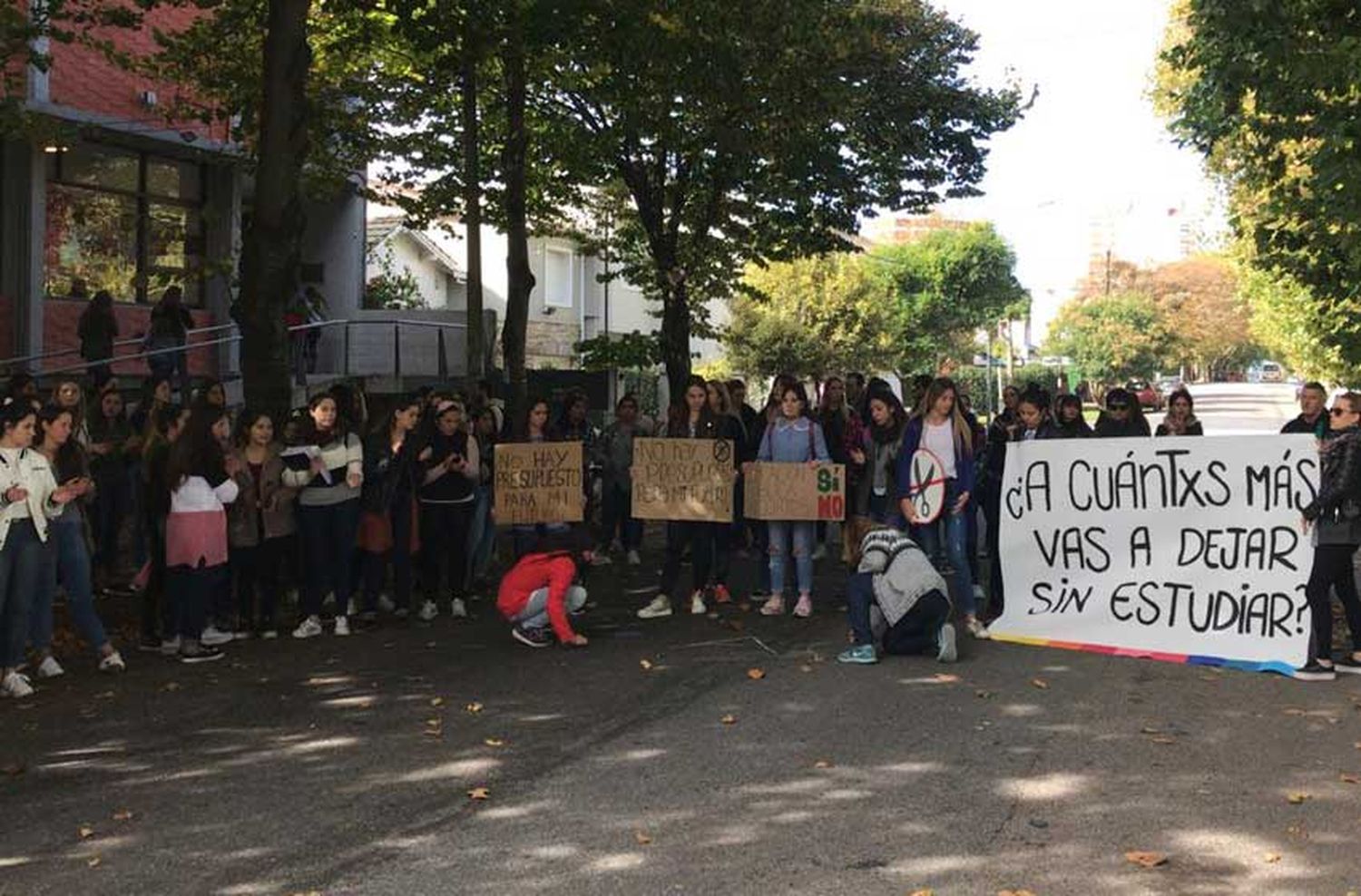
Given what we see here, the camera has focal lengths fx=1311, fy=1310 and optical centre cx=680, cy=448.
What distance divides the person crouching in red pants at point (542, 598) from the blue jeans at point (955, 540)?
8.46ft

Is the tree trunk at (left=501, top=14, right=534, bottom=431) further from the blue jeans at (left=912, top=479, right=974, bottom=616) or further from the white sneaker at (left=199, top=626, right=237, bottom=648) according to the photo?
the blue jeans at (left=912, top=479, right=974, bottom=616)

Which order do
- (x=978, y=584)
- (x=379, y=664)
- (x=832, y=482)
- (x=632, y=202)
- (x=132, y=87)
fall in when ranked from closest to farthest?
(x=379, y=664) → (x=832, y=482) → (x=978, y=584) → (x=132, y=87) → (x=632, y=202)

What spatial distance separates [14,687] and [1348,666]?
8244 mm

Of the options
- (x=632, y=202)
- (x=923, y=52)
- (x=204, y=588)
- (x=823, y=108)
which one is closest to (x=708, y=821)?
(x=204, y=588)

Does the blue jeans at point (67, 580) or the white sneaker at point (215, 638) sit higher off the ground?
the blue jeans at point (67, 580)

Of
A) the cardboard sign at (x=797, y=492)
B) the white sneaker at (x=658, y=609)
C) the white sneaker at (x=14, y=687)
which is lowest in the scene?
the white sneaker at (x=14, y=687)

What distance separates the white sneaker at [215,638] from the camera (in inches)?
365

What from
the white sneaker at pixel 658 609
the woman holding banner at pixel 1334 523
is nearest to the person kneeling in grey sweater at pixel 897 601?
the white sneaker at pixel 658 609

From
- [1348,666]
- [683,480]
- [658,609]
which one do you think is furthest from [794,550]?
[1348,666]

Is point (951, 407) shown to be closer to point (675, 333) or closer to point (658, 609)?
point (658, 609)

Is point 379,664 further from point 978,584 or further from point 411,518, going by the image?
point 978,584

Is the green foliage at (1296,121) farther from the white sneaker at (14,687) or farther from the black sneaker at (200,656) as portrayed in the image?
the white sneaker at (14,687)

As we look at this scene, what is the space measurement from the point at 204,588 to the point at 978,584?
259 inches

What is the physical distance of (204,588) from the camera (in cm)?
875
